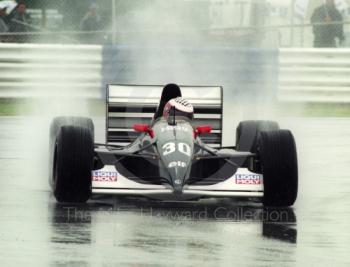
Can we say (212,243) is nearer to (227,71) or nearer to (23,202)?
(23,202)

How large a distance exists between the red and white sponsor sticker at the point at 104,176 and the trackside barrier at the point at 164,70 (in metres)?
12.1

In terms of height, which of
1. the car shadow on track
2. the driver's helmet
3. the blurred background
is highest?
the blurred background

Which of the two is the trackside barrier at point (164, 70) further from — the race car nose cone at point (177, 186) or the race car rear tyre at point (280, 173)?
the race car nose cone at point (177, 186)

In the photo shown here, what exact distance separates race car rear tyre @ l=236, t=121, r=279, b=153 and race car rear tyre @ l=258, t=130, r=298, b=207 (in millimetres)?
1969

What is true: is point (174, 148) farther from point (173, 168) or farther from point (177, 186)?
point (177, 186)

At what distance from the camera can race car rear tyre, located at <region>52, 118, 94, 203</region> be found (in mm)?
10844

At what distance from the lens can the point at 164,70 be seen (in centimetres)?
2364

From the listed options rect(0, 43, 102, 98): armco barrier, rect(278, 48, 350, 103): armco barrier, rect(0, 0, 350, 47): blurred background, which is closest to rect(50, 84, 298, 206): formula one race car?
rect(0, 43, 102, 98): armco barrier

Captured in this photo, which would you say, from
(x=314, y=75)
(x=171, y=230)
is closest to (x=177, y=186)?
(x=171, y=230)

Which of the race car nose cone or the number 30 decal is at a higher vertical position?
the number 30 decal

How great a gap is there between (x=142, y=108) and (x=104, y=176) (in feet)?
9.47

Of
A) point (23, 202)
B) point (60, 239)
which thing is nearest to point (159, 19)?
point (23, 202)

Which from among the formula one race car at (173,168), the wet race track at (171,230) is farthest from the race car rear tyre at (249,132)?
the formula one race car at (173,168)

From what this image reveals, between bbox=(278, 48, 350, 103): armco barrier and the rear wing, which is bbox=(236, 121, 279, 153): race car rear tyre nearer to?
the rear wing
